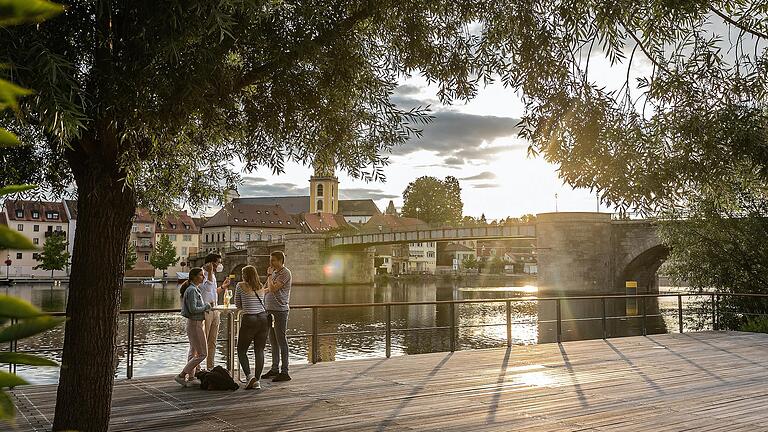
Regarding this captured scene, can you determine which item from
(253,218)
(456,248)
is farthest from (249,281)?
(456,248)

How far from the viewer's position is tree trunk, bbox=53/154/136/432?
539cm

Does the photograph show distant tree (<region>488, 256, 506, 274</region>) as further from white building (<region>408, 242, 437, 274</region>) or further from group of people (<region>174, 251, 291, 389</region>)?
group of people (<region>174, 251, 291, 389</region>)

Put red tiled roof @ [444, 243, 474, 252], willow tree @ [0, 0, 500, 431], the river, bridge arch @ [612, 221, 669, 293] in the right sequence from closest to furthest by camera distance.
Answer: willow tree @ [0, 0, 500, 431]
the river
bridge arch @ [612, 221, 669, 293]
red tiled roof @ [444, 243, 474, 252]

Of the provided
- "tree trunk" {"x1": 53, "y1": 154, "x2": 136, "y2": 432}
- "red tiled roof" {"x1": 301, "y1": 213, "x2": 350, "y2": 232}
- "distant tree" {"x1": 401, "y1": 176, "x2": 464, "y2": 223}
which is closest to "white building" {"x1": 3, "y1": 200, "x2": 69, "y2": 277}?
"red tiled roof" {"x1": 301, "y1": 213, "x2": 350, "y2": 232}

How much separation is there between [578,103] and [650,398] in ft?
12.2

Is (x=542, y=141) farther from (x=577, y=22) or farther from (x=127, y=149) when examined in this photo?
(x=127, y=149)

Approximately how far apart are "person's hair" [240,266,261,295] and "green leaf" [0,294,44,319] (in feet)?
24.9

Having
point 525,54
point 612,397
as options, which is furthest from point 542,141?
point 612,397

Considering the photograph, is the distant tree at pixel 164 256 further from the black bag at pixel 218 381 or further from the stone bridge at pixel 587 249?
the black bag at pixel 218 381

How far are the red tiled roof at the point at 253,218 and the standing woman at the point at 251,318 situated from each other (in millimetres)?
88902

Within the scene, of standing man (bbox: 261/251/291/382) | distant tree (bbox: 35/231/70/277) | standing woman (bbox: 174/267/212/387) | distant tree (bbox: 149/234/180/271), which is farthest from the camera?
distant tree (bbox: 149/234/180/271)

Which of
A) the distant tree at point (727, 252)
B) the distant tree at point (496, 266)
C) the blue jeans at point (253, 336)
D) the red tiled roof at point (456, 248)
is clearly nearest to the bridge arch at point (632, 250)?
the distant tree at point (727, 252)

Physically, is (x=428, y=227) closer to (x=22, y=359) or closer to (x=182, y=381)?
(x=182, y=381)

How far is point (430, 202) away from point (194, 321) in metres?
80.3
